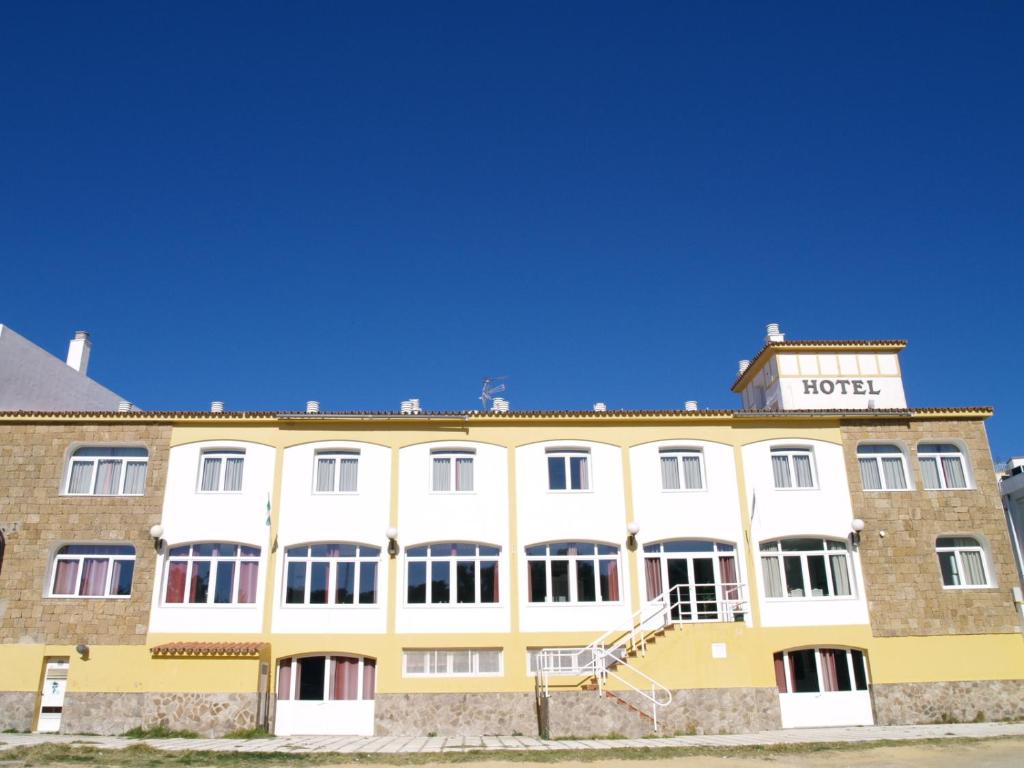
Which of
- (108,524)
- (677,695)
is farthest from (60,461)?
(677,695)

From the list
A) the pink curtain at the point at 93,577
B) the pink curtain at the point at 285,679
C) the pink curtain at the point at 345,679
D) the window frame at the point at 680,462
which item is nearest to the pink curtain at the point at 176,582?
the pink curtain at the point at 93,577

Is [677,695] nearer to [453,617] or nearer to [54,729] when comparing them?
[453,617]

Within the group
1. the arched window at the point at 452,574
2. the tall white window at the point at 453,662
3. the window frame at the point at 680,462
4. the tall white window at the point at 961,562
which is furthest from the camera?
the window frame at the point at 680,462

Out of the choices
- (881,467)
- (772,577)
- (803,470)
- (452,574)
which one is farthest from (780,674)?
(452,574)

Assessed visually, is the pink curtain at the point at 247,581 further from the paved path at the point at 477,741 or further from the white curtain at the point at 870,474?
the white curtain at the point at 870,474

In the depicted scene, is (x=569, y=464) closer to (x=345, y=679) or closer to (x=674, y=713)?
(x=674, y=713)

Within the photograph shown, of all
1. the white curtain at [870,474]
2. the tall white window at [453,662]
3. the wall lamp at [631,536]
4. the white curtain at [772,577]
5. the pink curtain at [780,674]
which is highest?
the white curtain at [870,474]

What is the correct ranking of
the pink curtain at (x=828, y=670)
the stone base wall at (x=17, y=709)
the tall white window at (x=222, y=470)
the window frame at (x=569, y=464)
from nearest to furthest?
the stone base wall at (x=17, y=709)
the pink curtain at (x=828, y=670)
the tall white window at (x=222, y=470)
the window frame at (x=569, y=464)

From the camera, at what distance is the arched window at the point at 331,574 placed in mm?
21766

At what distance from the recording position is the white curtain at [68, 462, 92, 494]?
22.5 m

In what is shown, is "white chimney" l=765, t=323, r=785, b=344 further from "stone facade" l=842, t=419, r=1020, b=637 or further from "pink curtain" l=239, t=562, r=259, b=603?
"pink curtain" l=239, t=562, r=259, b=603

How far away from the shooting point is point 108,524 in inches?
870

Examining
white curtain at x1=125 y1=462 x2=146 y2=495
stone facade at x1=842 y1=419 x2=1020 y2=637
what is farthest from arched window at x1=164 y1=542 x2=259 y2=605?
stone facade at x1=842 y1=419 x2=1020 y2=637

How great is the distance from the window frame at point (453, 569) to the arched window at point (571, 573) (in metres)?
0.91
